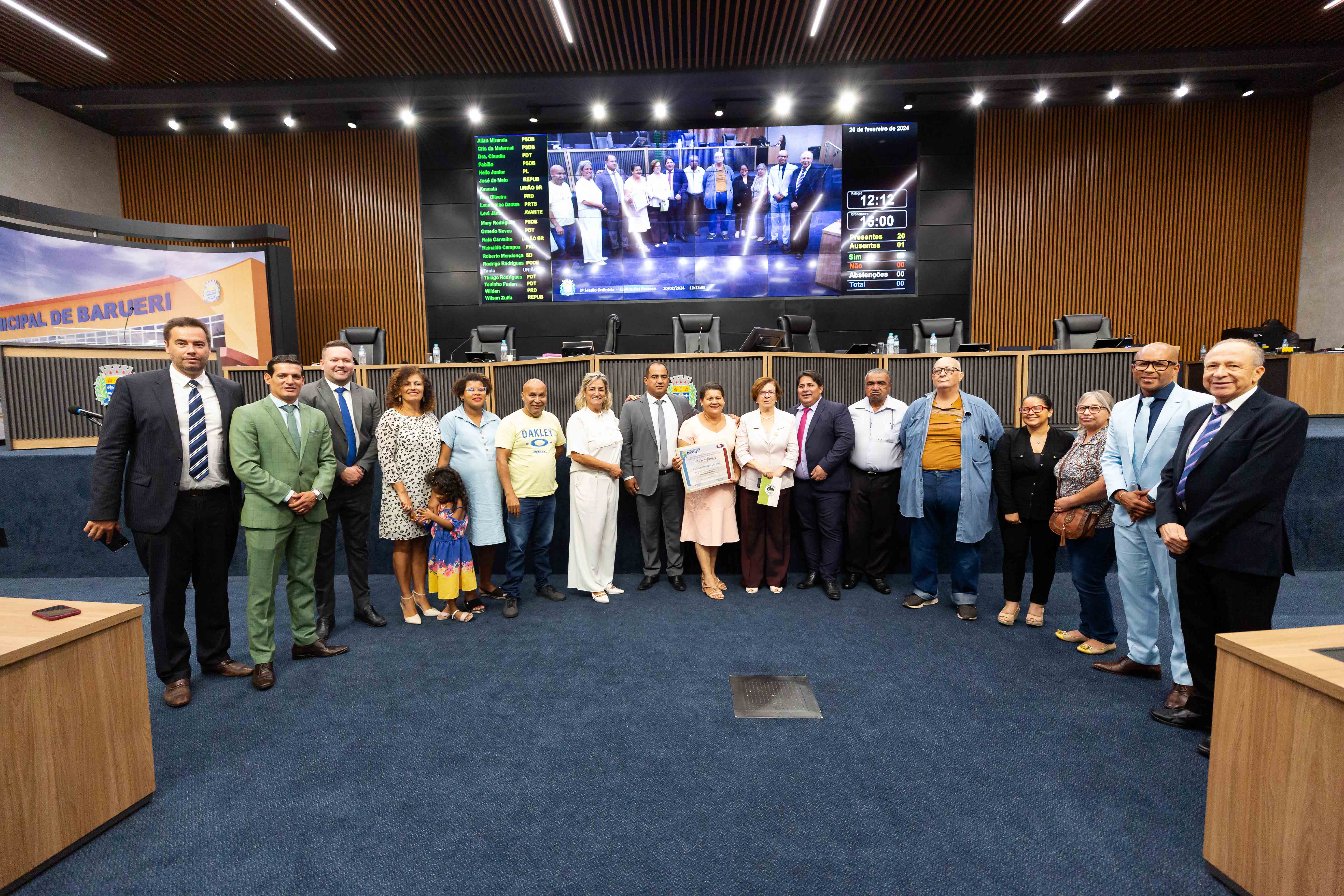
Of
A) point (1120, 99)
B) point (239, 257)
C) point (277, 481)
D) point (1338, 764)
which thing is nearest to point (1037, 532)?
point (1338, 764)

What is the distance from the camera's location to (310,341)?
29.1 ft

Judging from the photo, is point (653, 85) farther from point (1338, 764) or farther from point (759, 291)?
point (1338, 764)

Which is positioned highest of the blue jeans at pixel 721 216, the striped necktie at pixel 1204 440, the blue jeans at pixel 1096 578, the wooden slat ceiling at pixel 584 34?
the wooden slat ceiling at pixel 584 34

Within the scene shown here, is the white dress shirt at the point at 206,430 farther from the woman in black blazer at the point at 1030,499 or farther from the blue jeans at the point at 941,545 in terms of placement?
the woman in black blazer at the point at 1030,499

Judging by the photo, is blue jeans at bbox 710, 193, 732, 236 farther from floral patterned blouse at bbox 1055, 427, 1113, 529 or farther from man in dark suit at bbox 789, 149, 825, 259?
floral patterned blouse at bbox 1055, 427, 1113, 529

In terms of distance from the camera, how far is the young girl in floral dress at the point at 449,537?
3680mm

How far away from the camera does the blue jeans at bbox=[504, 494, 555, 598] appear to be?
3984 mm

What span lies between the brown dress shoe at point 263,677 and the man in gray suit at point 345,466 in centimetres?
46

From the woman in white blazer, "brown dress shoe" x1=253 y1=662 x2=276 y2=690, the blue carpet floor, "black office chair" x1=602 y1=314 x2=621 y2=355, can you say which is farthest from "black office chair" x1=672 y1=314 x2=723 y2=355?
"brown dress shoe" x1=253 y1=662 x2=276 y2=690

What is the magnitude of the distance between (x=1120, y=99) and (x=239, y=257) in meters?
11.4

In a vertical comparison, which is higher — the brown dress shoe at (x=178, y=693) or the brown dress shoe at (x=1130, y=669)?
the brown dress shoe at (x=178, y=693)

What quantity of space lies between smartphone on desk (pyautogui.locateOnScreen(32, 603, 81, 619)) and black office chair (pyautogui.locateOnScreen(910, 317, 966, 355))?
6496mm

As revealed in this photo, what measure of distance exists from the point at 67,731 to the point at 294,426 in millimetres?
1527

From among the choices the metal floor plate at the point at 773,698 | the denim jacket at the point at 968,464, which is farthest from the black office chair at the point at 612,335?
the metal floor plate at the point at 773,698
